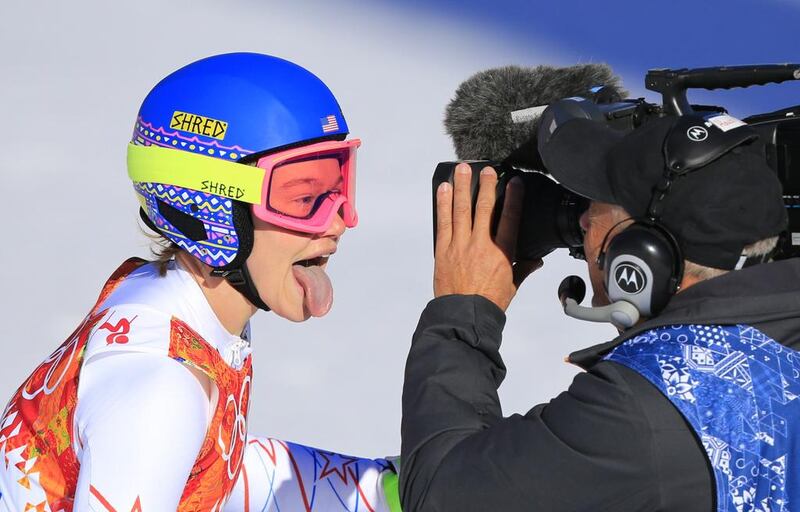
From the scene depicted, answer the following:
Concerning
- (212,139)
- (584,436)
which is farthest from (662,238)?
(212,139)

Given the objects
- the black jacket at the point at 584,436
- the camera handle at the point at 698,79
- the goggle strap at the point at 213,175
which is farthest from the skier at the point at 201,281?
the camera handle at the point at 698,79

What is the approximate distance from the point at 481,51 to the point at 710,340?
10.8 ft

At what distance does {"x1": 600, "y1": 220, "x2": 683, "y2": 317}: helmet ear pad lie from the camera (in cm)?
160

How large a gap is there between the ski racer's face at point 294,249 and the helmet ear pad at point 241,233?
29 mm

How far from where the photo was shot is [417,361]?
5.97ft

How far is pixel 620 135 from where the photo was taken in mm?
1716

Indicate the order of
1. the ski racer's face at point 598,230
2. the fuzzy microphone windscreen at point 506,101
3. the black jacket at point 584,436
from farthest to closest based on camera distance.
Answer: the fuzzy microphone windscreen at point 506,101 < the ski racer's face at point 598,230 < the black jacket at point 584,436

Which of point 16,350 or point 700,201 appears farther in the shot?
point 16,350

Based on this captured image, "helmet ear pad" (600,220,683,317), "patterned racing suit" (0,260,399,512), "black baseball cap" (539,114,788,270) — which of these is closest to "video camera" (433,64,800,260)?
"black baseball cap" (539,114,788,270)

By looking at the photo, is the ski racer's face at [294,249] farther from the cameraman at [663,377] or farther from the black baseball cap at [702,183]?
the black baseball cap at [702,183]

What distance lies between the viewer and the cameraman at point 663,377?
151 centimetres

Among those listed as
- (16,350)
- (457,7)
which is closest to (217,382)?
(16,350)

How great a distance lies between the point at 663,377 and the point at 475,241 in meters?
0.52

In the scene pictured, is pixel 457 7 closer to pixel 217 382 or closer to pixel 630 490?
pixel 217 382
